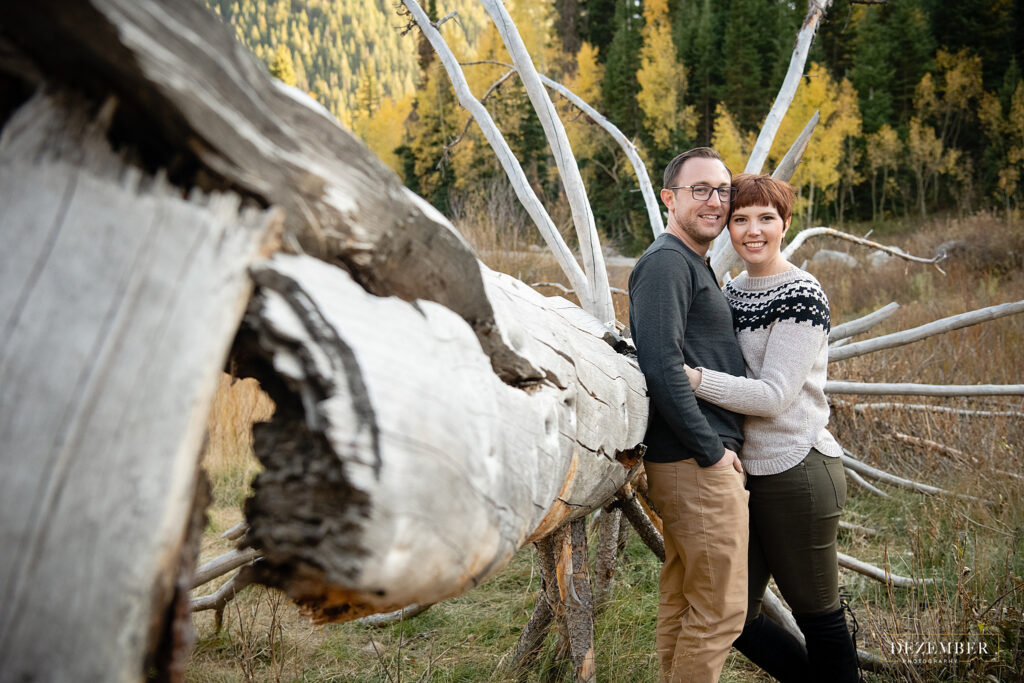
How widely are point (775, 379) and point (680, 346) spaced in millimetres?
311

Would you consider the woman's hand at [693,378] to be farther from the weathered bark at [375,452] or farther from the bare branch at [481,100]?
the bare branch at [481,100]

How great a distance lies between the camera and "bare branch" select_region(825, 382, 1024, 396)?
2723mm

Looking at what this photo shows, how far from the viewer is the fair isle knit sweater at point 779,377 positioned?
1.79 meters

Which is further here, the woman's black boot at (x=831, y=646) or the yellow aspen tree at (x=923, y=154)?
the yellow aspen tree at (x=923, y=154)

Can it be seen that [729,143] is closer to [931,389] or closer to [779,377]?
[931,389]

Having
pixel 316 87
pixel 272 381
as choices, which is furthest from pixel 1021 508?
pixel 316 87

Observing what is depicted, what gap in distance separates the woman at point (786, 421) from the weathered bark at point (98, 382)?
1.36 m

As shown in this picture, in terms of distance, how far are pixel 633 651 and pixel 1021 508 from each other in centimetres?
216

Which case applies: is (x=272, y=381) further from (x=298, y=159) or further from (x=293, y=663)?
(x=293, y=663)

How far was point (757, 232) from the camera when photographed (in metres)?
1.94

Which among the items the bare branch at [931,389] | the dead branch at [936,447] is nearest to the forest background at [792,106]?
the dead branch at [936,447]

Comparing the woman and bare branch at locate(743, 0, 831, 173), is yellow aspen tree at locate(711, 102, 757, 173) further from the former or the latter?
the woman

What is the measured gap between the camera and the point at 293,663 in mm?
2631

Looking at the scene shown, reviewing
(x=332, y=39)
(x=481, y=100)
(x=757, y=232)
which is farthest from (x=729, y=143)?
(x=332, y=39)
